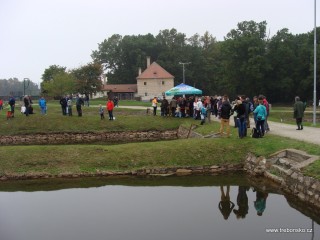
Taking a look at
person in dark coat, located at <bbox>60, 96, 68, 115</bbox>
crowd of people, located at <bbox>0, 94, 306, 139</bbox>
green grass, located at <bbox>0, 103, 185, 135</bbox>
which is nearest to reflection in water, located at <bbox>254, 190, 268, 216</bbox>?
crowd of people, located at <bbox>0, 94, 306, 139</bbox>

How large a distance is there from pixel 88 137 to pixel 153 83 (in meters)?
50.1

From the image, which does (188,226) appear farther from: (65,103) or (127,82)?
(127,82)

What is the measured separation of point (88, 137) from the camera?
83.8ft

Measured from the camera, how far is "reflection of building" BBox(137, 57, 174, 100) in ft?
245

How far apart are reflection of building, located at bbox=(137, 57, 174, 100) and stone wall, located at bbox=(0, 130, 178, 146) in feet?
160

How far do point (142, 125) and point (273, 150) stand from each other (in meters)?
13.9

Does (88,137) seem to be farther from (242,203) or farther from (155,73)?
(155,73)

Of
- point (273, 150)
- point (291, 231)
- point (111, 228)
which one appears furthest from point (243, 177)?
point (111, 228)

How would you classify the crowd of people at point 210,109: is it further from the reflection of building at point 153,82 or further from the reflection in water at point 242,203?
the reflection of building at point 153,82

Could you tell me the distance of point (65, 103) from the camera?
95.5 feet

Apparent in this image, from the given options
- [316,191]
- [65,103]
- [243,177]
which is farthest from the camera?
[65,103]

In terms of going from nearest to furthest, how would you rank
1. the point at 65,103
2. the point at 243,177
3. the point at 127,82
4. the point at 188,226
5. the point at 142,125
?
the point at 188,226 → the point at 243,177 → the point at 142,125 → the point at 65,103 → the point at 127,82

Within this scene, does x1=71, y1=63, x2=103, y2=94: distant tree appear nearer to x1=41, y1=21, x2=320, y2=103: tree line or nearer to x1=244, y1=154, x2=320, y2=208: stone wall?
x1=41, y1=21, x2=320, y2=103: tree line

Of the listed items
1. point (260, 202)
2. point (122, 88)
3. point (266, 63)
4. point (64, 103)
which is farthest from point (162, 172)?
point (122, 88)
